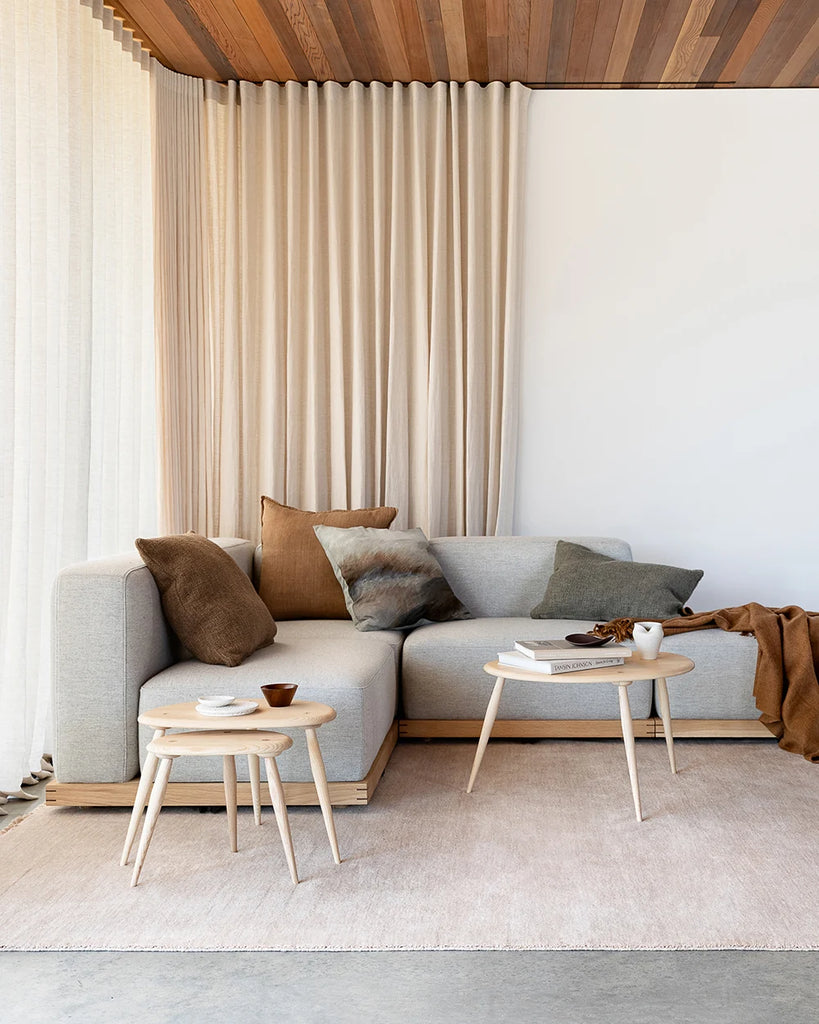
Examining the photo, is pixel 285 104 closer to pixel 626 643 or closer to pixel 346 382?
pixel 346 382

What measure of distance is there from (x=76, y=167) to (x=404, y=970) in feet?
9.30

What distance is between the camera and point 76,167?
348 centimetres

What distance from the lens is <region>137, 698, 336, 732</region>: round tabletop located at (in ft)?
7.78

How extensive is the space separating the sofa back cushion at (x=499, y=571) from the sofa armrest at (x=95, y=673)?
5.41 ft

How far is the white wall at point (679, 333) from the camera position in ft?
15.3

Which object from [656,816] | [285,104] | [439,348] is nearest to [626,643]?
[656,816]

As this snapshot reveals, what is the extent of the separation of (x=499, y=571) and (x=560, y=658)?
4.34 feet

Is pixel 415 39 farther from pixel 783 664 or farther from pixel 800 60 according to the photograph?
pixel 783 664

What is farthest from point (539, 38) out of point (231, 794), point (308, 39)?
point (231, 794)

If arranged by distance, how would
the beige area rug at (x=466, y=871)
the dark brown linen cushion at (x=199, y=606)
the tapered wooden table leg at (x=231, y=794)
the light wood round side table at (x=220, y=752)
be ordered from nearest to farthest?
the beige area rug at (x=466, y=871), the light wood round side table at (x=220, y=752), the tapered wooden table leg at (x=231, y=794), the dark brown linen cushion at (x=199, y=606)

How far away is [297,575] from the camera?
4.08 metres

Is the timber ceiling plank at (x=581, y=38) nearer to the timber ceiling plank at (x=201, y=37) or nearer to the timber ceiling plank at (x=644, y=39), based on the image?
the timber ceiling plank at (x=644, y=39)

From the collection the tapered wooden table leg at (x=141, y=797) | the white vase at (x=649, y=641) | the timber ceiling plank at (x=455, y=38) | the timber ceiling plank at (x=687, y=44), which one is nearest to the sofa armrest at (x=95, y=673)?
the tapered wooden table leg at (x=141, y=797)

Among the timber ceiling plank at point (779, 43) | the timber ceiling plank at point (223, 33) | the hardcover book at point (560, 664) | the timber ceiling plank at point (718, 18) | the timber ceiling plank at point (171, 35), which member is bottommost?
the hardcover book at point (560, 664)
